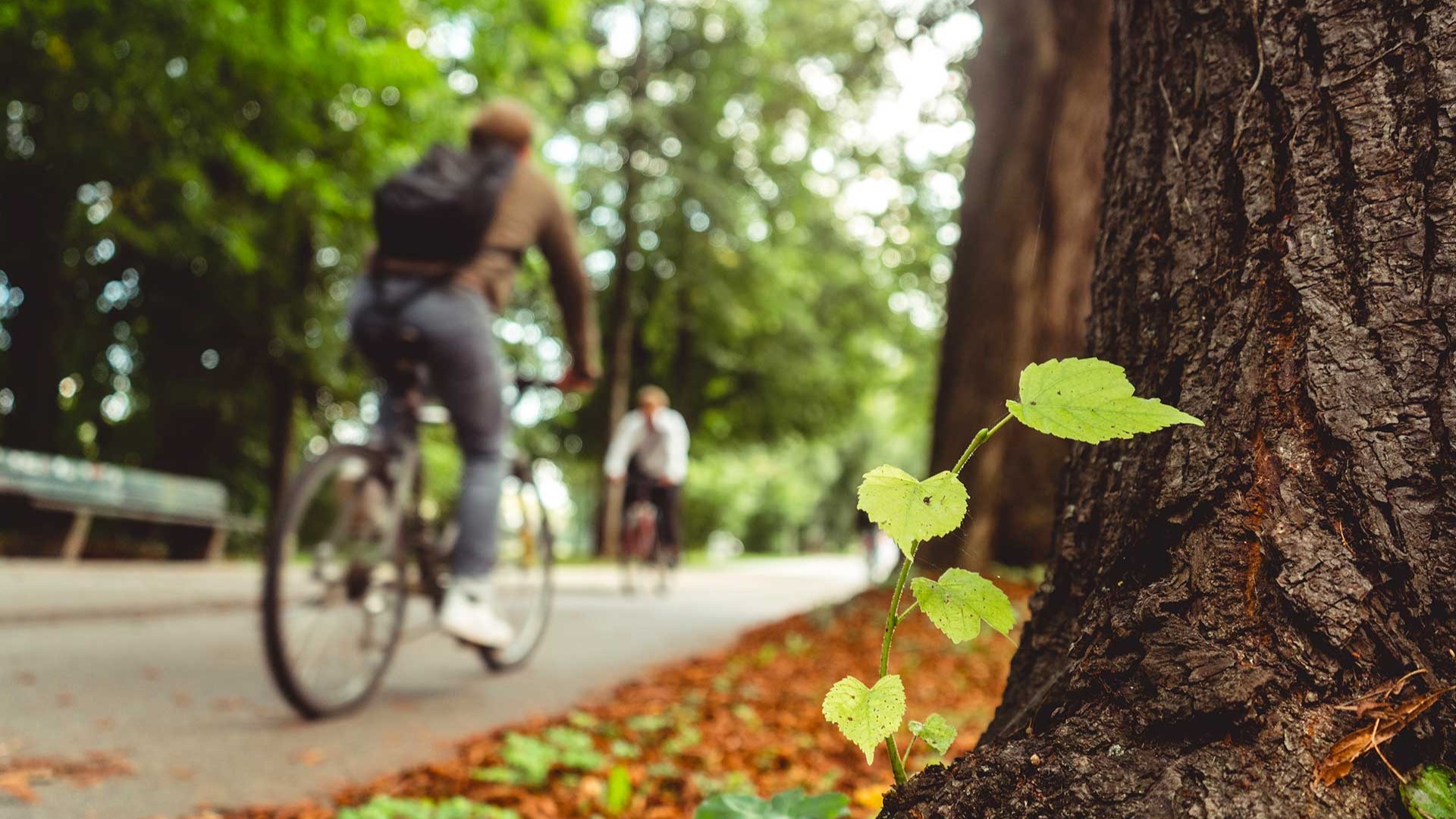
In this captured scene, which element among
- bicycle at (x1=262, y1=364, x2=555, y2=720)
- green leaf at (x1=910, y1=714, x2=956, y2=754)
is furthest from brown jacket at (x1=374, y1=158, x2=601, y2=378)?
green leaf at (x1=910, y1=714, x2=956, y2=754)

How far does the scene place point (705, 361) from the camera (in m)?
21.3

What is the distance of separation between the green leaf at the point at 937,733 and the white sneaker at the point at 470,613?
2.54 meters

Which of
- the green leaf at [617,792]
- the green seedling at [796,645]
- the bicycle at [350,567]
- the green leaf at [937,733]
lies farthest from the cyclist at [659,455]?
the green leaf at [937,733]

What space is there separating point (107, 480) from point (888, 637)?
10.4 metres

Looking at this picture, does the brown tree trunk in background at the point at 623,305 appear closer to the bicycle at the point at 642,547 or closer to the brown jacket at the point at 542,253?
the bicycle at the point at 642,547

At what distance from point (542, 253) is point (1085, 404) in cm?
307

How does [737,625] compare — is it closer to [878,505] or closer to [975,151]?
[975,151]

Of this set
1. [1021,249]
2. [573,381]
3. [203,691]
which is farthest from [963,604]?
[1021,249]

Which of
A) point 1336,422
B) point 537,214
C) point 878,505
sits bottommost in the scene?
point 878,505

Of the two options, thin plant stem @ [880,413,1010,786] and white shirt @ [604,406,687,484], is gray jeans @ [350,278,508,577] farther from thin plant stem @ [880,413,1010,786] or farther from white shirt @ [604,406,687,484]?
white shirt @ [604,406,687,484]

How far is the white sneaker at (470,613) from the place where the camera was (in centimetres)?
342

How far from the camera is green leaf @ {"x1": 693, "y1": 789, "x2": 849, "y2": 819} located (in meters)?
1.19

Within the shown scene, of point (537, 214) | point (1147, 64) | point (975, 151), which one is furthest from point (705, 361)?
point (1147, 64)

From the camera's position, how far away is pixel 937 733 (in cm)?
114
